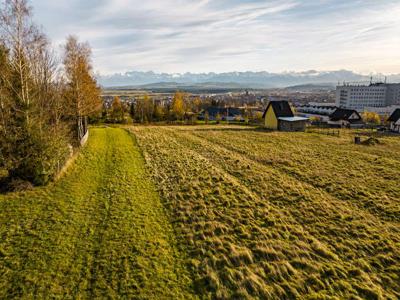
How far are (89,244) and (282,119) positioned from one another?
4092cm

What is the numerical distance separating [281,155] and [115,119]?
49.0m

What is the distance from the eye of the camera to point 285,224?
11094 mm

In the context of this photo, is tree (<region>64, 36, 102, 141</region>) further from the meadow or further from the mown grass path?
the mown grass path

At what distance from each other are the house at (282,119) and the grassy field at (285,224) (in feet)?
77.0

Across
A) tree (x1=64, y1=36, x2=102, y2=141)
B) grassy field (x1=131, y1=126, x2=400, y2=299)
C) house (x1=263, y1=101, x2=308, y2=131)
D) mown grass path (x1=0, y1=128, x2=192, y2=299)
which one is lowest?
grassy field (x1=131, y1=126, x2=400, y2=299)

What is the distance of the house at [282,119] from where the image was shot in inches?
1778

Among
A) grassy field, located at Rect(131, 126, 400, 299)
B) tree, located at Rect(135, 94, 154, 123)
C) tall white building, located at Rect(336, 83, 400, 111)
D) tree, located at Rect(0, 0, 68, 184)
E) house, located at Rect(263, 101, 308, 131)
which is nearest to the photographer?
grassy field, located at Rect(131, 126, 400, 299)

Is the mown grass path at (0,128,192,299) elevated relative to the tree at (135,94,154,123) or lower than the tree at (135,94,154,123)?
lower

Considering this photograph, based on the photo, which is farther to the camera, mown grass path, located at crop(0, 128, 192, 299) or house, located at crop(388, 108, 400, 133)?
house, located at crop(388, 108, 400, 133)

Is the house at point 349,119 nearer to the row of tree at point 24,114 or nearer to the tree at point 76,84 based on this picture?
the tree at point 76,84

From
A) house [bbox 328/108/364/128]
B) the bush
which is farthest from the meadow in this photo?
house [bbox 328/108/364/128]

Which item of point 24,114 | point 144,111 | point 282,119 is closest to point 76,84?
point 24,114

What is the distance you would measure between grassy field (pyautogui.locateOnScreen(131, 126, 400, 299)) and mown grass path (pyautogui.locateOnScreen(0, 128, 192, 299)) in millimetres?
936

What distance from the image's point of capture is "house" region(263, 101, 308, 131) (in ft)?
148
